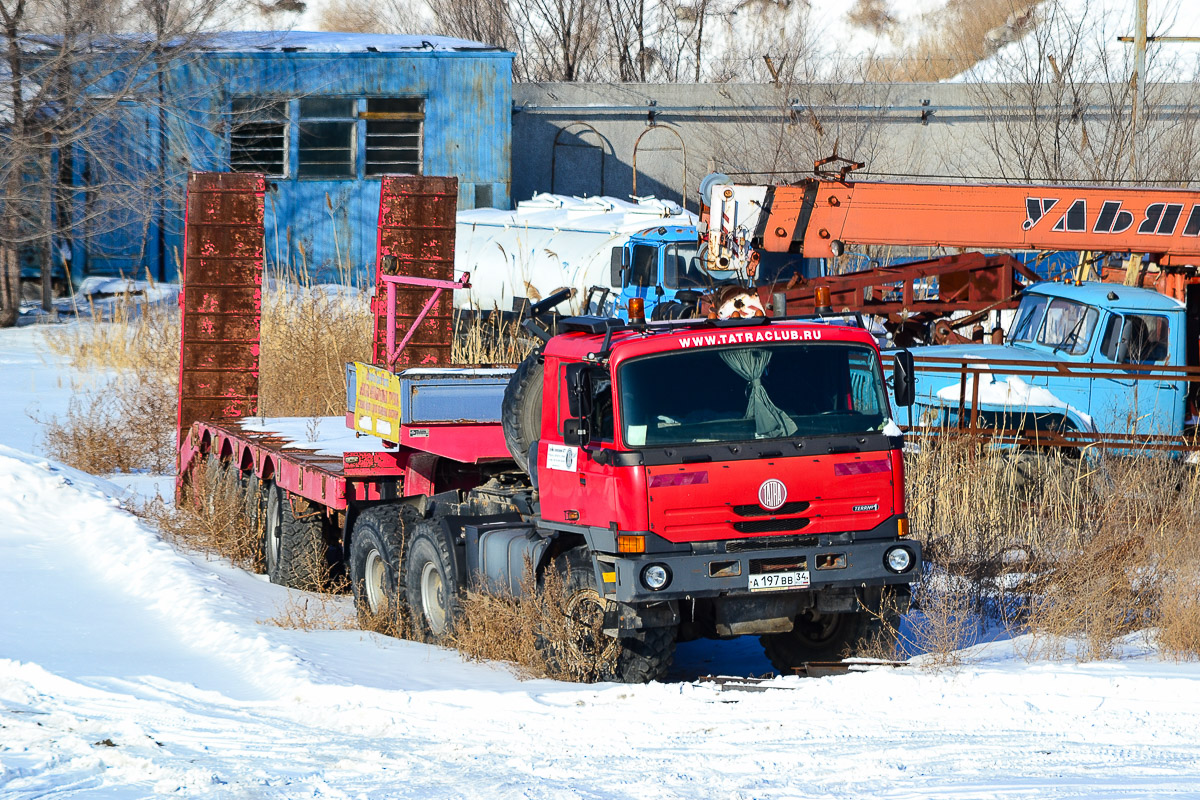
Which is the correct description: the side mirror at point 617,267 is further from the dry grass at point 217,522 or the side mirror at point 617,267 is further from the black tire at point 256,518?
the black tire at point 256,518

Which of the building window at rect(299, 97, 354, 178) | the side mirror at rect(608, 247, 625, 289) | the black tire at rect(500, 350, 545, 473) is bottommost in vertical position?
the black tire at rect(500, 350, 545, 473)

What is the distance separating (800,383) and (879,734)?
2.01 m

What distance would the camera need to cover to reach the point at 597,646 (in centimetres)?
796

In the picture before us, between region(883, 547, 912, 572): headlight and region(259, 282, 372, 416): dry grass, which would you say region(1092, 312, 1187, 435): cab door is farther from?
region(259, 282, 372, 416): dry grass

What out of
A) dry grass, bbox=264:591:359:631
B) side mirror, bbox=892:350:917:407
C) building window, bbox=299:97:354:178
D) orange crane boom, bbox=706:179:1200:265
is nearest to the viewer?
side mirror, bbox=892:350:917:407

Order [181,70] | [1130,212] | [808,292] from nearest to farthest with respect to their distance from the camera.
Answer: [1130,212] → [808,292] → [181,70]

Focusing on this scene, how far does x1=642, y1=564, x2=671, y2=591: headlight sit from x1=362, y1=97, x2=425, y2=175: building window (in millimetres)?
26151

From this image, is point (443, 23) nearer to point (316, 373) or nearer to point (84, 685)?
point (316, 373)

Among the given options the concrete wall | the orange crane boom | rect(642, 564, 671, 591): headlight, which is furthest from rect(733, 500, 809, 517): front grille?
the concrete wall

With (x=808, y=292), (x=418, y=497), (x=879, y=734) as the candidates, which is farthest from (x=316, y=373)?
(x=879, y=734)

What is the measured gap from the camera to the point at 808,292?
17.2m

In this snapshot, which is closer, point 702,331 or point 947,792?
point 947,792

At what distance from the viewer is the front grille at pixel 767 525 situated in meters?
7.68

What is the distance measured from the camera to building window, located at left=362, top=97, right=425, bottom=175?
107 feet
